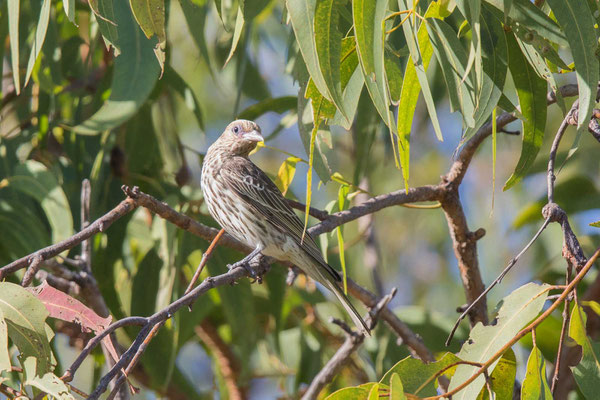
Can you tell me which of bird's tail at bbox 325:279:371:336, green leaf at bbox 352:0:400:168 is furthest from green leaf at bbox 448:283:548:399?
bird's tail at bbox 325:279:371:336

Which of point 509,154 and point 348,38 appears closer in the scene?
point 348,38

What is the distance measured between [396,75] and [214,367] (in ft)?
10.6

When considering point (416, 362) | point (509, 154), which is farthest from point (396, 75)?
point (509, 154)

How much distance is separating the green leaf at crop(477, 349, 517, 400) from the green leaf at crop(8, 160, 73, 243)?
1881 millimetres

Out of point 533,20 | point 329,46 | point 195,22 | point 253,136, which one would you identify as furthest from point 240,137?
point 533,20

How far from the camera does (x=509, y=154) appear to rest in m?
7.50

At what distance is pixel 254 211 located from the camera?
423 cm

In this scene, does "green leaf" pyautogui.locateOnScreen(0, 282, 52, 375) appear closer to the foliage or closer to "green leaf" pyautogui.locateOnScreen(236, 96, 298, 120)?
the foliage

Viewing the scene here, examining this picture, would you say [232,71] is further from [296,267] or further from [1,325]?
[1,325]

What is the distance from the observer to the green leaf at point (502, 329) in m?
2.42

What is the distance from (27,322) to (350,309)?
1655mm

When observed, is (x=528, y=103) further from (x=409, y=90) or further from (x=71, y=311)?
(x=71, y=311)

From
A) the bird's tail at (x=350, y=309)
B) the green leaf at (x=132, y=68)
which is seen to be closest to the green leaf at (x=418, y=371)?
the bird's tail at (x=350, y=309)

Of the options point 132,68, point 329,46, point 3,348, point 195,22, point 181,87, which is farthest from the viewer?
point 181,87
